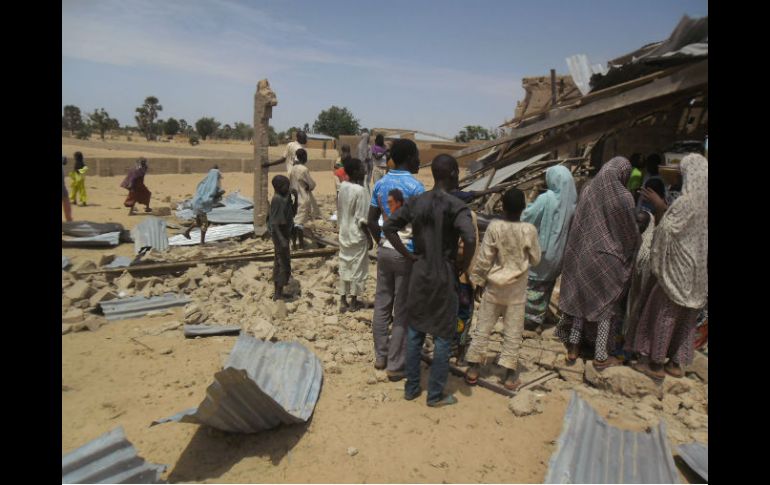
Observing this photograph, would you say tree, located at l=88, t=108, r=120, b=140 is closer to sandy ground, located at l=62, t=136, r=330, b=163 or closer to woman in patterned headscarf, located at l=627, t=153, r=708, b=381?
sandy ground, located at l=62, t=136, r=330, b=163

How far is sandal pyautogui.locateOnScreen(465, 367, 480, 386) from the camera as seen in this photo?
3.61m

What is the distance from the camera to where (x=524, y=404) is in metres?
3.30

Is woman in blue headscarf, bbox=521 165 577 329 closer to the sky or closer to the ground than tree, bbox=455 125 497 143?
closer to the ground

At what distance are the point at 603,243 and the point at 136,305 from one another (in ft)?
15.8

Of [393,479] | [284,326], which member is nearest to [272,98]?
[284,326]

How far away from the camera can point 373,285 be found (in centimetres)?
608

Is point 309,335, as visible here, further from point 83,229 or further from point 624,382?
point 83,229

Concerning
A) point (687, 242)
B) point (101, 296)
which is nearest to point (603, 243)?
point (687, 242)

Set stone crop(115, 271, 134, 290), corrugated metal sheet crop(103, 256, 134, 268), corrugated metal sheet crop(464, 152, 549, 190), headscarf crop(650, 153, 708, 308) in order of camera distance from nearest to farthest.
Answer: headscarf crop(650, 153, 708, 308) → stone crop(115, 271, 134, 290) → corrugated metal sheet crop(103, 256, 134, 268) → corrugated metal sheet crop(464, 152, 549, 190)

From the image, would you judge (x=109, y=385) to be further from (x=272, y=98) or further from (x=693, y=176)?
(x=272, y=98)

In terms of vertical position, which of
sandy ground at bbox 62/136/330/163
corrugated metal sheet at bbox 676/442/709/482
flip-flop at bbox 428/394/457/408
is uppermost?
sandy ground at bbox 62/136/330/163

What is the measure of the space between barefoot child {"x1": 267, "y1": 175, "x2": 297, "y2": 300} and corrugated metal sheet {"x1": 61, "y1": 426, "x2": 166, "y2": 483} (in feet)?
9.62

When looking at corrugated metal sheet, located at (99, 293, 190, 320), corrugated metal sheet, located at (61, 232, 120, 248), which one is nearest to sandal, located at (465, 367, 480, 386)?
corrugated metal sheet, located at (99, 293, 190, 320)

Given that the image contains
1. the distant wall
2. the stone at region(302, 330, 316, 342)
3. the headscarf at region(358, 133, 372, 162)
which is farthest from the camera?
the distant wall
